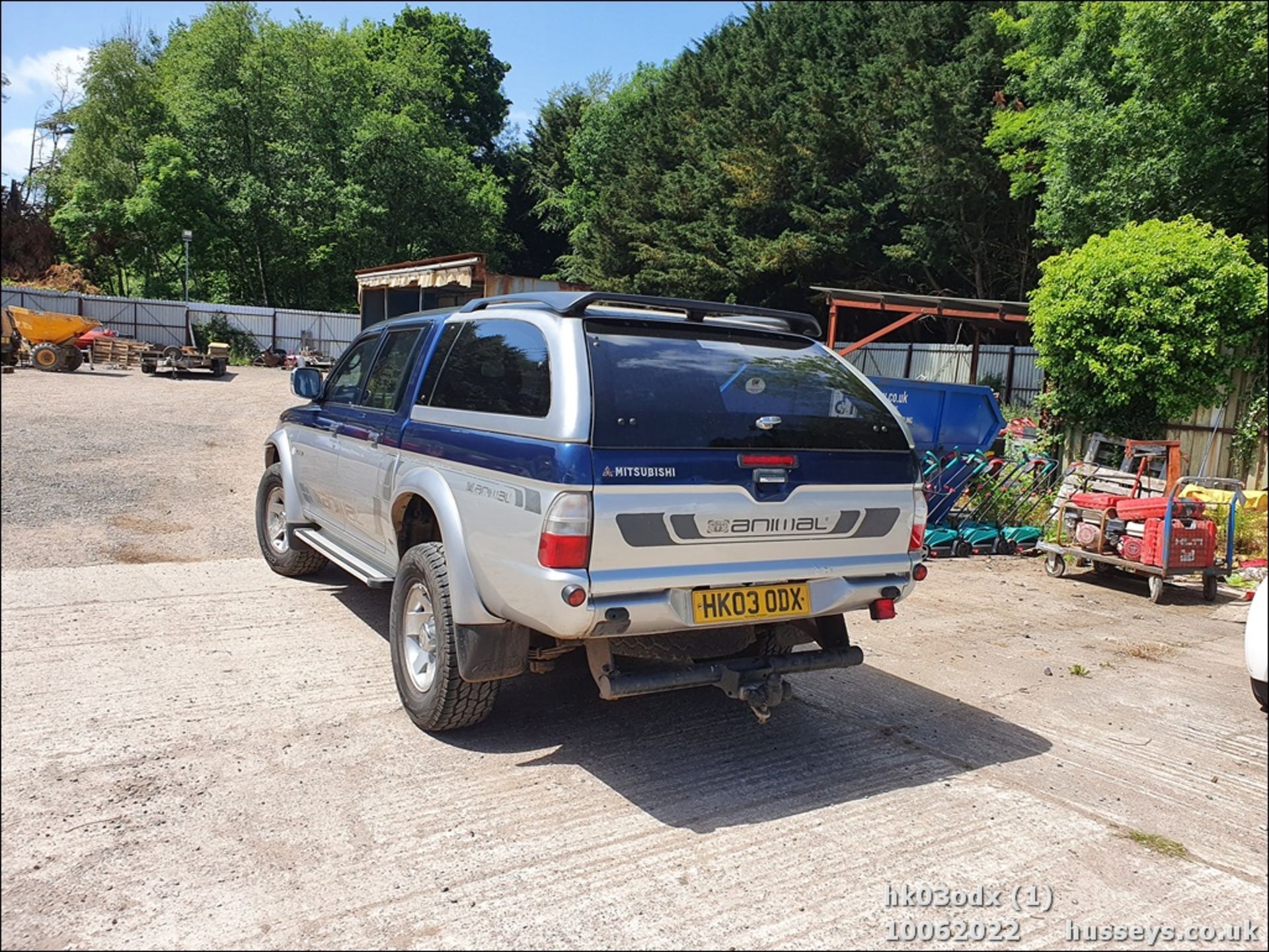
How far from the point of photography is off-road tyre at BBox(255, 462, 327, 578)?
6875mm

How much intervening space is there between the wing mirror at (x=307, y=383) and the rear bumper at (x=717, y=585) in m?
3.73

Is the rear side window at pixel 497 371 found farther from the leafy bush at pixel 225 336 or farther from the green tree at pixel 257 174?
the green tree at pixel 257 174

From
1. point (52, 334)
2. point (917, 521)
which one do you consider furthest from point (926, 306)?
point (52, 334)

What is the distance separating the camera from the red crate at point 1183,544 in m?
8.41

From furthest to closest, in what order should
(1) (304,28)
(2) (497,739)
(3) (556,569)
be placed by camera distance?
(1) (304,28)
(2) (497,739)
(3) (556,569)

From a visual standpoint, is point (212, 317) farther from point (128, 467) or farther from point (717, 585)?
point (717, 585)

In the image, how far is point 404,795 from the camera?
3623 mm

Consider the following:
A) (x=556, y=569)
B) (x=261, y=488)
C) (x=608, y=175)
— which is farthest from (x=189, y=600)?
(x=608, y=175)

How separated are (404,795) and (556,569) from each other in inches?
45.5

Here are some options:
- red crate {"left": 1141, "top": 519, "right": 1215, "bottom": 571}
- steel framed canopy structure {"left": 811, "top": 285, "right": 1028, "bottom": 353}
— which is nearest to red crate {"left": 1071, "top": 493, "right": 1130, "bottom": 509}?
red crate {"left": 1141, "top": 519, "right": 1215, "bottom": 571}

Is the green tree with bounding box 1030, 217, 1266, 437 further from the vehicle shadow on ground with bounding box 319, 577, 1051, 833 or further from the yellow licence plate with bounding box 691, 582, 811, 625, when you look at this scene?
the yellow licence plate with bounding box 691, 582, 811, 625

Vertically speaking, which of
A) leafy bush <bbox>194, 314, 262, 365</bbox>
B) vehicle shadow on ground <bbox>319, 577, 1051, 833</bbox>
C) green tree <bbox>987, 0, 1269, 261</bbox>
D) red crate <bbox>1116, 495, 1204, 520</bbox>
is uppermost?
green tree <bbox>987, 0, 1269, 261</bbox>

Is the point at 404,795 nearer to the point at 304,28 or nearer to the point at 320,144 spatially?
the point at 320,144

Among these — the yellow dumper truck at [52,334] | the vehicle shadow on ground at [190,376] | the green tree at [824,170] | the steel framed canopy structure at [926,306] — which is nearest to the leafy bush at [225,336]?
the yellow dumper truck at [52,334]
